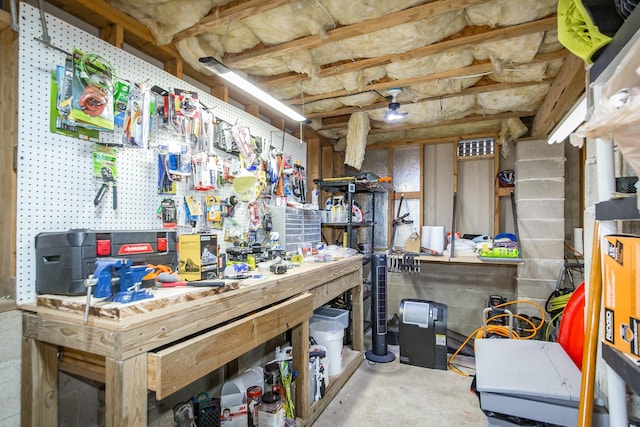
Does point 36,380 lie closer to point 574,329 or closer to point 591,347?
point 591,347

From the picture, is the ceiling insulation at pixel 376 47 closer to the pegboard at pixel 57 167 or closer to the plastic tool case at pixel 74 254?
the pegboard at pixel 57 167

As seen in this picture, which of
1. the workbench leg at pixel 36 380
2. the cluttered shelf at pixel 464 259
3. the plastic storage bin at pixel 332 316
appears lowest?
the plastic storage bin at pixel 332 316

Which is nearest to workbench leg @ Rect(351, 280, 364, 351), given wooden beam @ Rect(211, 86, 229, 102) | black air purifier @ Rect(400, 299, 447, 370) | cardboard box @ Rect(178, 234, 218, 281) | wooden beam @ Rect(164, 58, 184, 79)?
black air purifier @ Rect(400, 299, 447, 370)

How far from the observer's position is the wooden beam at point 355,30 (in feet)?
5.48

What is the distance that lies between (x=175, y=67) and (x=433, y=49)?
5.48 ft

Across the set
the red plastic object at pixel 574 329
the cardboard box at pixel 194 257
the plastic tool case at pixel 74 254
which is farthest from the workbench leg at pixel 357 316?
the plastic tool case at pixel 74 254

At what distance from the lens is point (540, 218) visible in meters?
3.53

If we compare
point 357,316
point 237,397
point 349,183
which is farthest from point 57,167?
point 357,316

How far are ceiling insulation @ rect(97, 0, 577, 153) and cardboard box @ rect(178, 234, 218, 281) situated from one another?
1.17 metres

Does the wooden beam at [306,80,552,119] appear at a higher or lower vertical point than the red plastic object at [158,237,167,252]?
higher

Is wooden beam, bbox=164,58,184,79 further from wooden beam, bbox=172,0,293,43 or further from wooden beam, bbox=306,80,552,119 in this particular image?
wooden beam, bbox=306,80,552,119

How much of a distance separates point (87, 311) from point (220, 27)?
1686mm

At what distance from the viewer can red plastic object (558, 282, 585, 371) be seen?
1423mm

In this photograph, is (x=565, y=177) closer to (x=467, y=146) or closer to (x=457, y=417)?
(x=467, y=146)
